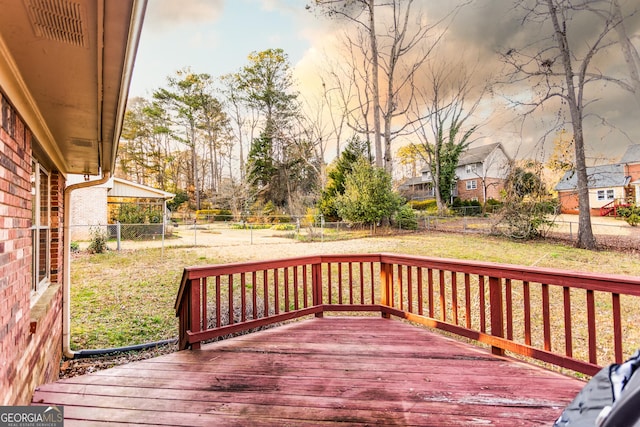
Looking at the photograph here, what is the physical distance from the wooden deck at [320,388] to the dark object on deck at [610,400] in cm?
59

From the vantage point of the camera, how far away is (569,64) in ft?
22.2

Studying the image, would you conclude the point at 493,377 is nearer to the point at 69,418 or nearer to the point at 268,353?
the point at 268,353

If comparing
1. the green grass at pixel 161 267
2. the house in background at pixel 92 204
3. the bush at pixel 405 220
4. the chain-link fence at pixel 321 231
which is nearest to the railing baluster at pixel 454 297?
the green grass at pixel 161 267

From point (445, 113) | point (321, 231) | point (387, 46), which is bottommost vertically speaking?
point (321, 231)

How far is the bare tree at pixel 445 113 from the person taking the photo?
12605 millimetres

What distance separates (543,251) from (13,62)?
8.51m

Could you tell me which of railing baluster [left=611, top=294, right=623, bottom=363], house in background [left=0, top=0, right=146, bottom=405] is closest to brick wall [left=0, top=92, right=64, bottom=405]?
house in background [left=0, top=0, right=146, bottom=405]

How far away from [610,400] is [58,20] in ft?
6.40

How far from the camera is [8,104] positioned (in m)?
1.36

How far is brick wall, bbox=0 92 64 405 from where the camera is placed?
133 cm

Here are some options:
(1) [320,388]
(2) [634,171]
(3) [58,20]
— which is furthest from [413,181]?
(3) [58,20]

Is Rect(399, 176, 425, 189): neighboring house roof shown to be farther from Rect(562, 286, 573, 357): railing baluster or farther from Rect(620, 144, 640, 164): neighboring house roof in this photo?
Rect(562, 286, 573, 357): railing baluster

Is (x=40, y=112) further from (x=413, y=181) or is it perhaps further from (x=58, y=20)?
(x=413, y=181)

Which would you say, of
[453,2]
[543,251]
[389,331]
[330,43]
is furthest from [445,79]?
[389,331]
